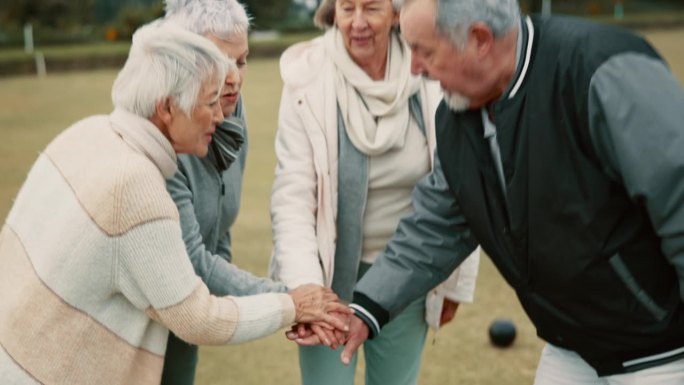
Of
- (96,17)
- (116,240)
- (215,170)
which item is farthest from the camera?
(96,17)

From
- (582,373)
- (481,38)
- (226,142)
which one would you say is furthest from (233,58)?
(582,373)

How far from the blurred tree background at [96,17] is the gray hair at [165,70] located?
20972 mm

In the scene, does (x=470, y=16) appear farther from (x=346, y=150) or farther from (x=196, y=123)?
(x=346, y=150)

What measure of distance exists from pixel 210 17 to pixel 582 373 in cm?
136

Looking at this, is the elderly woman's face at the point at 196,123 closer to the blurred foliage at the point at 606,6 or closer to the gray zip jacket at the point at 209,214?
the gray zip jacket at the point at 209,214

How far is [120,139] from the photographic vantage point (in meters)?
2.39

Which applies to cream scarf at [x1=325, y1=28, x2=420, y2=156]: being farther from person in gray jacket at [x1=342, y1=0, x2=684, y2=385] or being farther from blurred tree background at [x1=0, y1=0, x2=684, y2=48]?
blurred tree background at [x1=0, y1=0, x2=684, y2=48]

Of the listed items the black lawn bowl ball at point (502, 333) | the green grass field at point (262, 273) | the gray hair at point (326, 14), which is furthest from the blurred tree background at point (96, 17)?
the gray hair at point (326, 14)

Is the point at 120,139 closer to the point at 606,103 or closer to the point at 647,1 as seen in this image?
the point at 606,103

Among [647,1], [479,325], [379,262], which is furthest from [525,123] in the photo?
[647,1]

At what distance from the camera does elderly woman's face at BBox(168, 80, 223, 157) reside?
2.47 m

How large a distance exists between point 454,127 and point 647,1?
102ft

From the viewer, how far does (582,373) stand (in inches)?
105

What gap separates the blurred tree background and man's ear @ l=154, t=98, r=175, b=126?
21.0 m
